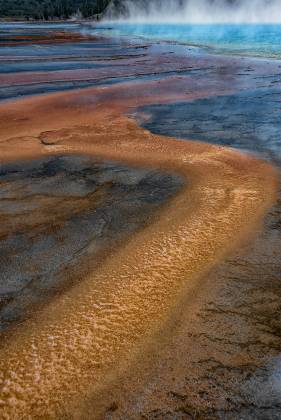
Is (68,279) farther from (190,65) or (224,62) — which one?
(224,62)

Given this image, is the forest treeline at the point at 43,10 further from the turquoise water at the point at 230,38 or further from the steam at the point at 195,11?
the turquoise water at the point at 230,38

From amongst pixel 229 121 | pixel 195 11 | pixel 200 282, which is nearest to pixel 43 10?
pixel 195 11

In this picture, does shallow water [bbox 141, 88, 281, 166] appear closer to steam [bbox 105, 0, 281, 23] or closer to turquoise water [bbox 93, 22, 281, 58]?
turquoise water [bbox 93, 22, 281, 58]

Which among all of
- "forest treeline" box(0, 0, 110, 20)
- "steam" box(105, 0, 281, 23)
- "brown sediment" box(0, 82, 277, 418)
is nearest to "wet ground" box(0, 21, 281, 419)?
"brown sediment" box(0, 82, 277, 418)

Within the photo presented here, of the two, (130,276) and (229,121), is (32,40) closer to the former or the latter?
(229,121)

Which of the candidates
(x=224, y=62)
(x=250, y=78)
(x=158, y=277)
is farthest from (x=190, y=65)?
(x=158, y=277)
